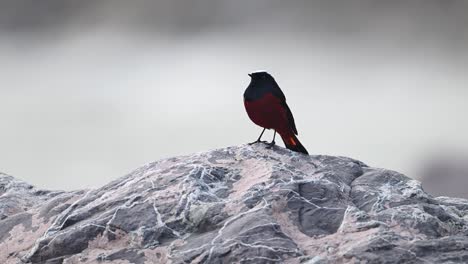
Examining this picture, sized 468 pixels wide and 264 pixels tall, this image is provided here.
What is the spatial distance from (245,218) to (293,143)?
2669mm

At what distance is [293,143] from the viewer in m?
11.1

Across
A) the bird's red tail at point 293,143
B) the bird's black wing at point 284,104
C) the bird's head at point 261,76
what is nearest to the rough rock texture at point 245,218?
the bird's red tail at point 293,143

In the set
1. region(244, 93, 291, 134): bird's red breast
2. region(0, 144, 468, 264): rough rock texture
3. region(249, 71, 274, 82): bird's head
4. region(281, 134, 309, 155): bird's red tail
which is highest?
region(249, 71, 274, 82): bird's head

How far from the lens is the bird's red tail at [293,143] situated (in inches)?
432

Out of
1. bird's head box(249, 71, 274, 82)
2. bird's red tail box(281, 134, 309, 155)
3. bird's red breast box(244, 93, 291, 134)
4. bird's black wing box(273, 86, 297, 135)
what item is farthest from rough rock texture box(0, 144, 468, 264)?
bird's head box(249, 71, 274, 82)

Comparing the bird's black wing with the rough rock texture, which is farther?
the bird's black wing

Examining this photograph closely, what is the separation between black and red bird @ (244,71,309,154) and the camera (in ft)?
35.1

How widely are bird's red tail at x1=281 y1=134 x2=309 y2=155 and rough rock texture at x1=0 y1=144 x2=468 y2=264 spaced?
0.24 metres

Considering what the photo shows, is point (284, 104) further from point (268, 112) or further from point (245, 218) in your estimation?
point (245, 218)

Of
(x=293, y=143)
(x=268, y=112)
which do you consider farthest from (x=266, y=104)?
(x=293, y=143)

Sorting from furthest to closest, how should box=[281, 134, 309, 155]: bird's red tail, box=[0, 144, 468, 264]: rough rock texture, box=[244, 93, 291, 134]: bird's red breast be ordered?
box=[281, 134, 309, 155]: bird's red tail → box=[244, 93, 291, 134]: bird's red breast → box=[0, 144, 468, 264]: rough rock texture

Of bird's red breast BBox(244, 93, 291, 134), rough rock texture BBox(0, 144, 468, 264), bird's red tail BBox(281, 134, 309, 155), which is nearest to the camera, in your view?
rough rock texture BBox(0, 144, 468, 264)

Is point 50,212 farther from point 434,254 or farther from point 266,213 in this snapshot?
point 434,254

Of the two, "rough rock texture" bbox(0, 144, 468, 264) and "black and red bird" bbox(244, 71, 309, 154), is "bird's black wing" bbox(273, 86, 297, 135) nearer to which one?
"black and red bird" bbox(244, 71, 309, 154)
